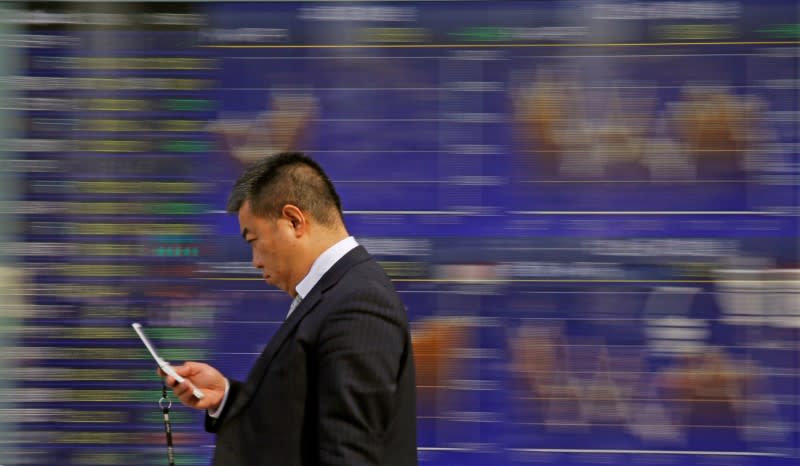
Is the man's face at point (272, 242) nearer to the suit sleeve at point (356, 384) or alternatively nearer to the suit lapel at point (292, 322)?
the suit lapel at point (292, 322)

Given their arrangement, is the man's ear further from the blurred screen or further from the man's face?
→ the blurred screen

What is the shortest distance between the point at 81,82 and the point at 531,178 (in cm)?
177

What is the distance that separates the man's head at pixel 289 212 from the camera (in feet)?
8.67

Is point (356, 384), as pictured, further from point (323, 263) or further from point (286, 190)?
point (286, 190)

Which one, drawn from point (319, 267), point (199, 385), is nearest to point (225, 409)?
point (199, 385)

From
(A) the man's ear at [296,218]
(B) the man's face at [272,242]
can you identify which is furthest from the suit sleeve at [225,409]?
(A) the man's ear at [296,218]

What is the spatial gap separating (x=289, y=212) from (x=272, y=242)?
9cm

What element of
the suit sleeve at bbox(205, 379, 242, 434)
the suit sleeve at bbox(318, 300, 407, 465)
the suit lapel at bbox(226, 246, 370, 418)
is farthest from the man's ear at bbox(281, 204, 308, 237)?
the suit sleeve at bbox(205, 379, 242, 434)

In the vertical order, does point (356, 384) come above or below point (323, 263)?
below

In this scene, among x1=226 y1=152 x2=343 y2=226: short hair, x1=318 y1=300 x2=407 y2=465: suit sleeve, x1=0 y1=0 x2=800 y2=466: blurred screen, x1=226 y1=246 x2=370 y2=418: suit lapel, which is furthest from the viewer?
x1=0 y1=0 x2=800 y2=466: blurred screen

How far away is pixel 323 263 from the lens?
265cm

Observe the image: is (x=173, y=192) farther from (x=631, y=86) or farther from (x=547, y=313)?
(x=631, y=86)

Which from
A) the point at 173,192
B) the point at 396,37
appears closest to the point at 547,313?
the point at 396,37

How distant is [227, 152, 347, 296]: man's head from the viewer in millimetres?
2643
